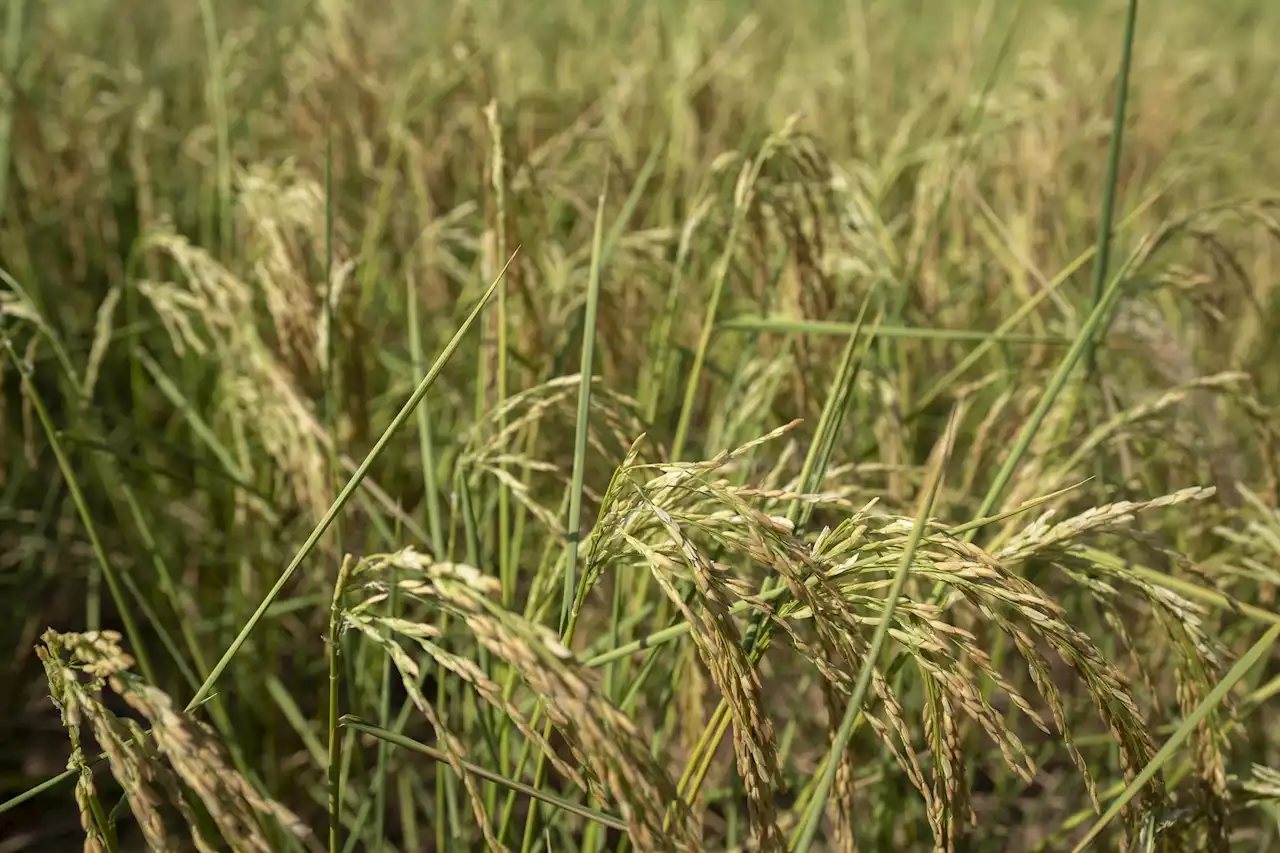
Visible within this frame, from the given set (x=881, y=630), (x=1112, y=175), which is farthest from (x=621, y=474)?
(x=1112, y=175)

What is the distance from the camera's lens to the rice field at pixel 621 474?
0.63 m

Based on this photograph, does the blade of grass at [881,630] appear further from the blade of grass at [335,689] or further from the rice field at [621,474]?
the blade of grass at [335,689]

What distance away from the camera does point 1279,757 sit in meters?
1.39

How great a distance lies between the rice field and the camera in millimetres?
629

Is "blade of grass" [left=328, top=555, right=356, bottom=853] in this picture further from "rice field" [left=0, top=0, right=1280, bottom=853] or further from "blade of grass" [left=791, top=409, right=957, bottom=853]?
"blade of grass" [left=791, top=409, right=957, bottom=853]

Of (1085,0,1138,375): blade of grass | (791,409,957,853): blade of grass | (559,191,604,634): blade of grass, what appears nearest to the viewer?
(791,409,957,853): blade of grass

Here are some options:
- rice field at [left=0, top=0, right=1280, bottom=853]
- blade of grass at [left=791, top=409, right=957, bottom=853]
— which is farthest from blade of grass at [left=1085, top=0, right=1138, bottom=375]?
blade of grass at [left=791, top=409, right=957, bottom=853]

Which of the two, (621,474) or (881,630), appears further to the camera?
(621,474)

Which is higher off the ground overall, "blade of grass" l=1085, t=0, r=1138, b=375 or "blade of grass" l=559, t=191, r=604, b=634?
"blade of grass" l=1085, t=0, r=1138, b=375

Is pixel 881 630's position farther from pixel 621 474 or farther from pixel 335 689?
pixel 335 689

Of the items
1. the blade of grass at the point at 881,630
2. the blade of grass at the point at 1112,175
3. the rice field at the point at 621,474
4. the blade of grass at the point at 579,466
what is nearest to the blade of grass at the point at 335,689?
the rice field at the point at 621,474

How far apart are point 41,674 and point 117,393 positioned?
1.95ft

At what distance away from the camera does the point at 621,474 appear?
0.65m

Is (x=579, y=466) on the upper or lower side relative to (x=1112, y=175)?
lower
